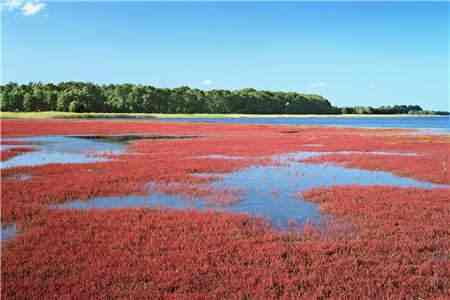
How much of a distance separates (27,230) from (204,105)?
564ft

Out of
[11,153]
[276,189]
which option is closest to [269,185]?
[276,189]

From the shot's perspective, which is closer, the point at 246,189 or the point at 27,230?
the point at 27,230

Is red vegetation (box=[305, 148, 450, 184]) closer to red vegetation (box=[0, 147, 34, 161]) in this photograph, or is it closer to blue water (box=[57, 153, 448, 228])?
blue water (box=[57, 153, 448, 228])

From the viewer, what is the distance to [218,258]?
8570mm

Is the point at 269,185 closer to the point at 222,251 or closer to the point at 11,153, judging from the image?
the point at 222,251

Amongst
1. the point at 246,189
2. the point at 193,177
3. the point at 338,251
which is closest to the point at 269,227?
the point at 338,251

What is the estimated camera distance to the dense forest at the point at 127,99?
431 ft

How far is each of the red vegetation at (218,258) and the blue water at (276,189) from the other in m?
1.13

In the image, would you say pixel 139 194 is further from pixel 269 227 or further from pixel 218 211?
pixel 269 227

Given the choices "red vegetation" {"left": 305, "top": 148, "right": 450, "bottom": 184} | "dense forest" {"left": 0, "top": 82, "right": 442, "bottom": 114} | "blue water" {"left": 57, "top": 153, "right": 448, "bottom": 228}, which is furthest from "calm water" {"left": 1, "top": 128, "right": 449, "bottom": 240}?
"dense forest" {"left": 0, "top": 82, "right": 442, "bottom": 114}

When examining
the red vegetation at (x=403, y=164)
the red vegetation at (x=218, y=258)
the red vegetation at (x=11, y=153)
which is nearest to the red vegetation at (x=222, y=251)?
the red vegetation at (x=218, y=258)

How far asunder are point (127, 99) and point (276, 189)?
146581 mm

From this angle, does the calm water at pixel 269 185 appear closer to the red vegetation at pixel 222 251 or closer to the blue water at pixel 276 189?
the blue water at pixel 276 189

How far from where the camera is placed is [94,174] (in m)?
19.7
